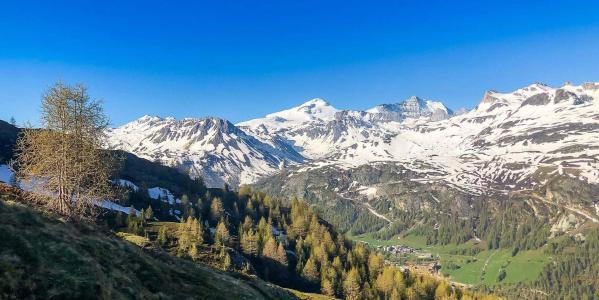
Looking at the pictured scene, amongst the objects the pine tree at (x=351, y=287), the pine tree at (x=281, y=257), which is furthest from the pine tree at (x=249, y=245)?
the pine tree at (x=351, y=287)

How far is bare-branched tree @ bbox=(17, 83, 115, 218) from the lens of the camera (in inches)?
2101

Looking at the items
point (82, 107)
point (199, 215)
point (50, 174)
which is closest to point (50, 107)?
point (82, 107)

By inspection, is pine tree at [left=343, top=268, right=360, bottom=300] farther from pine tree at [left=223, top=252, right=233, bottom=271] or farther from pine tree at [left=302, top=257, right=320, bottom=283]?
pine tree at [left=223, top=252, right=233, bottom=271]

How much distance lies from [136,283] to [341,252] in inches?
6437

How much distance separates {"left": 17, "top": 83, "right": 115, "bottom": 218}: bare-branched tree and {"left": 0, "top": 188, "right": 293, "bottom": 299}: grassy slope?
13.1 metres

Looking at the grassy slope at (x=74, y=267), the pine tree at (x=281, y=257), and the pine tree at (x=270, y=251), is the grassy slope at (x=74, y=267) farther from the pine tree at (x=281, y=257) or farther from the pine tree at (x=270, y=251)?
the pine tree at (x=281, y=257)

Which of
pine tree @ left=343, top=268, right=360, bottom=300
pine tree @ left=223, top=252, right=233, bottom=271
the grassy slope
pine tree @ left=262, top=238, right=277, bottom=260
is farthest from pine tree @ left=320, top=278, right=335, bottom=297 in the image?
the grassy slope

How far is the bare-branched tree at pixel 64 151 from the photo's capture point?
5338 cm

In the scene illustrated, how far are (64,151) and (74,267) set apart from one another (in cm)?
3053

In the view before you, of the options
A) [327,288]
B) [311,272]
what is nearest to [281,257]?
[311,272]

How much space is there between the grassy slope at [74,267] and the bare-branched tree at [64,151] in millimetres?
13112

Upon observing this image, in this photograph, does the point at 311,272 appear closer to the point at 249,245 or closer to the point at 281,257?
the point at 281,257

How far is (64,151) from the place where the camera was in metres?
54.1

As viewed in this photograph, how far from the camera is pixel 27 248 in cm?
2758
